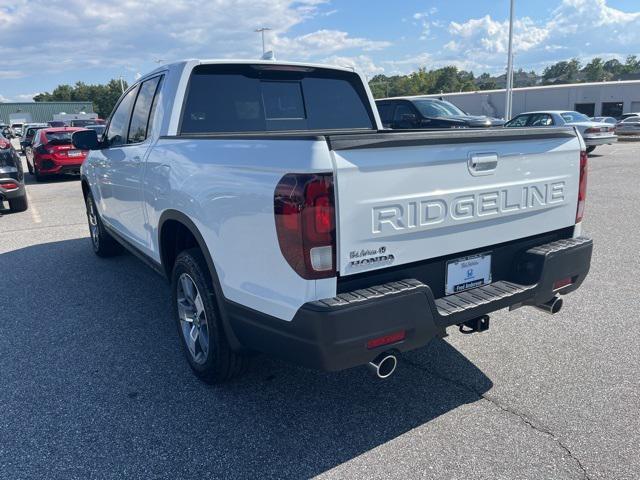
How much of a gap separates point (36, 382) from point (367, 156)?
2.75 m

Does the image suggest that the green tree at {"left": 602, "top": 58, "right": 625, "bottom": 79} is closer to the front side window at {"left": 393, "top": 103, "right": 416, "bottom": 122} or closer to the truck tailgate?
the front side window at {"left": 393, "top": 103, "right": 416, "bottom": 122}

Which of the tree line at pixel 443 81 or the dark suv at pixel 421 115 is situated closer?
the dark suv at pixel 421 115

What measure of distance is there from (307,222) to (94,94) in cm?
12860

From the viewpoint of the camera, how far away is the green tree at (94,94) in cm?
10850

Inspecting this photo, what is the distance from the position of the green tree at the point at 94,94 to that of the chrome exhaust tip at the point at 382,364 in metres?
114

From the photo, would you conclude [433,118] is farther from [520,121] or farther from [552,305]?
[552,305]

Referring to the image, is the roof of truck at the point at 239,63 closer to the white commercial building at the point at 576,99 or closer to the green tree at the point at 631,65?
the white commercial building at the point at 576,99

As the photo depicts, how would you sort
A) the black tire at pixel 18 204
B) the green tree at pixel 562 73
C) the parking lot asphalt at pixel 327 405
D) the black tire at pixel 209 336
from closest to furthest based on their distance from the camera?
the parking lot asphalt at pixel 327 405 → the black tire at pixel 209 336 → the black tire at pixel 18 204 → the green tree at pixel 562 73

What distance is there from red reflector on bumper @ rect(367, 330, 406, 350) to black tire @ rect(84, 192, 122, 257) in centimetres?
450

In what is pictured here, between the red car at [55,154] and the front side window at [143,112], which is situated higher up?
the front side window at [143,112]

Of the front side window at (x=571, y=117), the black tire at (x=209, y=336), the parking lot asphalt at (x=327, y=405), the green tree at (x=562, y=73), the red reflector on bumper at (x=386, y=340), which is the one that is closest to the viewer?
the red reflector on bumper at (x=386, y=340)

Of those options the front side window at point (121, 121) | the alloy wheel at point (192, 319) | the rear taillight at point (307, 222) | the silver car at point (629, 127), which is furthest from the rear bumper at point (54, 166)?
the silver car at point (629, 127)

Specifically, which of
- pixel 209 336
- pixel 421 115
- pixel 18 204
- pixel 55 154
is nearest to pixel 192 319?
pixel 209 336

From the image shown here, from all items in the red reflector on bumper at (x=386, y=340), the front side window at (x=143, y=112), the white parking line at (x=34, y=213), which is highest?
the front side window at (x=143, y=112)
